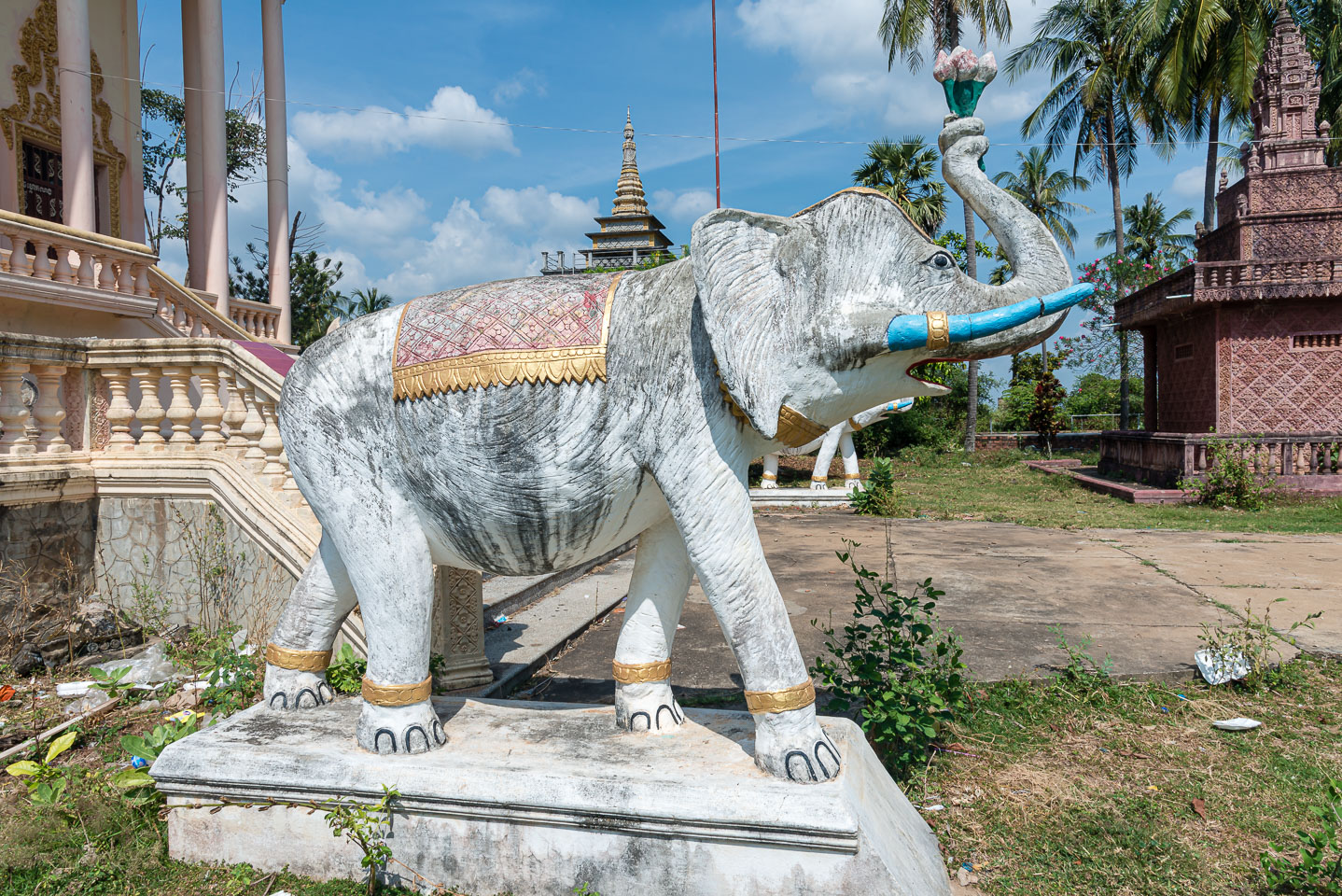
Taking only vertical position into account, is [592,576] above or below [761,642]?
below

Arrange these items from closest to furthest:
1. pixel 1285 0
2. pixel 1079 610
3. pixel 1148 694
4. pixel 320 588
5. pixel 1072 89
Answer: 1. pixel 320 588
2. pixel 1148 694
3. pixel 1079 610
4. pixel 1285 0
5. pixel 1072 89

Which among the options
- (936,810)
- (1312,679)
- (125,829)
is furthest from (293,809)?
(1312,679)

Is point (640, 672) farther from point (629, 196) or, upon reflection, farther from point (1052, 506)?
point (629, 196)

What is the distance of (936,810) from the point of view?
3.10 m

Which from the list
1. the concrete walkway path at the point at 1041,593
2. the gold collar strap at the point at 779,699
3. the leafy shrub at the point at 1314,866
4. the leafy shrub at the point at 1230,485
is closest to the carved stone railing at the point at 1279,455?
the leafy shrub at the point at 1230,485

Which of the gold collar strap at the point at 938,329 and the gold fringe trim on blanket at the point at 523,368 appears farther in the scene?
the gold fringe trim on blanket at the point at 523,368

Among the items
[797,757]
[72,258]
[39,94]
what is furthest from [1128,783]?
[39,94]

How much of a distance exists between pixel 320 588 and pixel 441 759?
2.70 ft

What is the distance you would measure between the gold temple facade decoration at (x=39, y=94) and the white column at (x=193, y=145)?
1139 millimetres

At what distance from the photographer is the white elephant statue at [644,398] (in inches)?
92.9

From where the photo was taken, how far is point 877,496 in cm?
1166

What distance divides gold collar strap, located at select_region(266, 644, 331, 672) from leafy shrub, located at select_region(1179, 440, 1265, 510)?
1294cm

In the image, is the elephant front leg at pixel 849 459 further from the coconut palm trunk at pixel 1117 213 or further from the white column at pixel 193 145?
the coconut palm trunk at pixel 1117 213

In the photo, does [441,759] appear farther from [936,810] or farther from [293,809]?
[936,810]
